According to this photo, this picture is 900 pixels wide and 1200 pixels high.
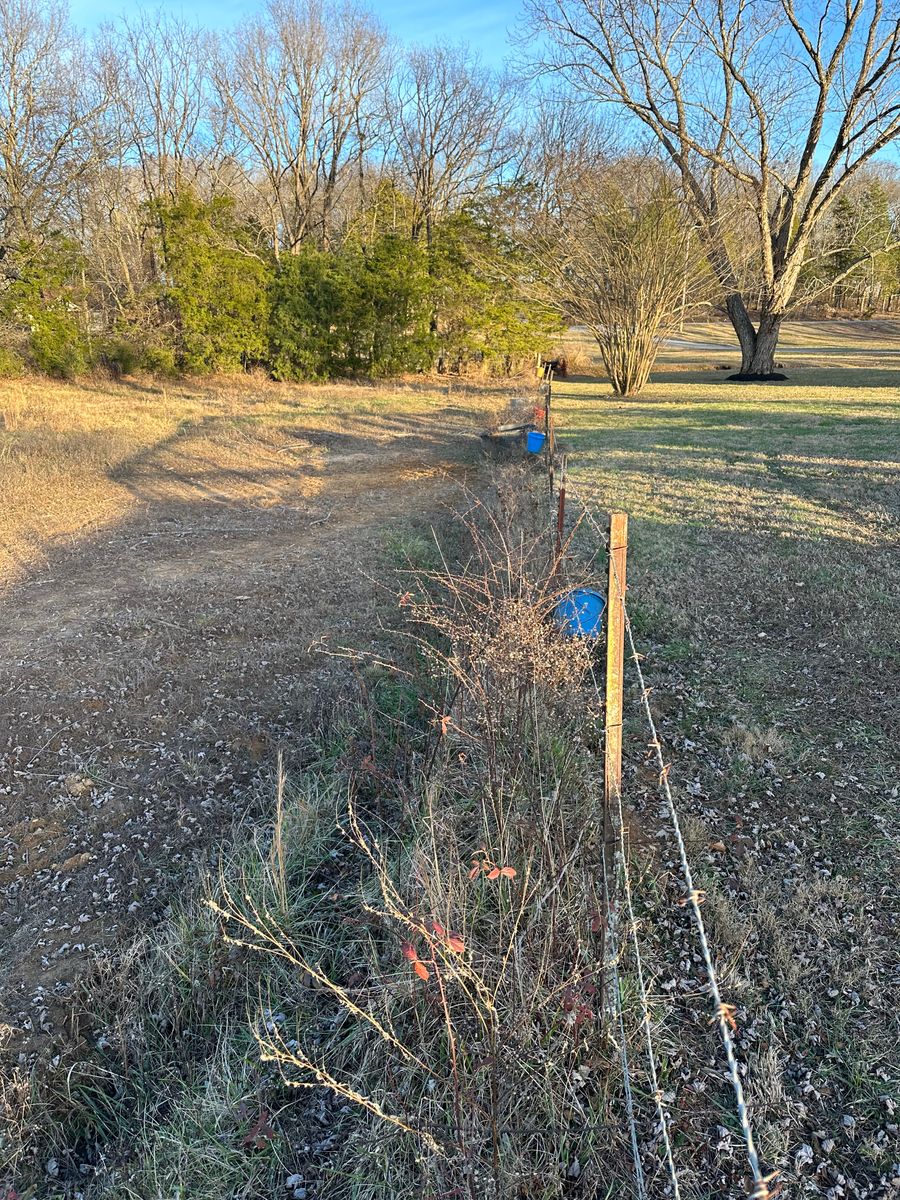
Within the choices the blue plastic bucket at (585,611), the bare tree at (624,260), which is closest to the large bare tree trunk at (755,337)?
the bare tree at (624,260)

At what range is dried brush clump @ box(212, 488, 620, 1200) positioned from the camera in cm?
180

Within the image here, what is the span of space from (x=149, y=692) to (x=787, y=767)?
351cm

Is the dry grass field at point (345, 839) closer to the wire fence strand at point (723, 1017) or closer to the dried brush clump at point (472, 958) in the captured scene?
the dried brush clump at point (472, 958)

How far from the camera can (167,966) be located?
2477 millimetres

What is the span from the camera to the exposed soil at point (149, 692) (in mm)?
2881

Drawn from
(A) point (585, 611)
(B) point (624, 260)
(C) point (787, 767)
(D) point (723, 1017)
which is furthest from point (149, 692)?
(B) point (624, 260)

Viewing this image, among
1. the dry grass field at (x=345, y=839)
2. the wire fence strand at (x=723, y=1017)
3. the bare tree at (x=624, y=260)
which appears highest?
the bare tree at (x=624, y=260)

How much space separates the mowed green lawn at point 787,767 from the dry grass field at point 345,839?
13mm

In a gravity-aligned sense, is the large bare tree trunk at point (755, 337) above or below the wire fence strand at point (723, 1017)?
above

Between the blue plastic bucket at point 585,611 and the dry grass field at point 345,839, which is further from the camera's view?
the blue plastic bucket at point 585,611

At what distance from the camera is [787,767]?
3.39 meters

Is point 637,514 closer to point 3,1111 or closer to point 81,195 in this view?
point 3,1111

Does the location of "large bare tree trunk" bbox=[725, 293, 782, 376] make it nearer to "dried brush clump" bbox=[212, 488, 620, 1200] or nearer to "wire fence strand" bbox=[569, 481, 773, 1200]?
"dried brush clump" bbox=[212, 488, 620, 1200]

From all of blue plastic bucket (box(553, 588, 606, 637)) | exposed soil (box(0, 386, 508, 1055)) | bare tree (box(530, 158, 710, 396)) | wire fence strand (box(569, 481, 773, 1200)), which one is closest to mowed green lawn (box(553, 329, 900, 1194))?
wire fence strand (box(569, 481, 773, 1200))
